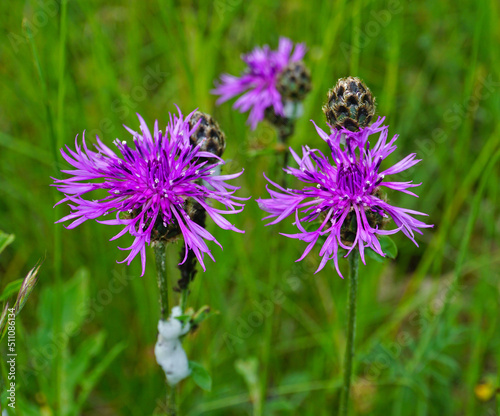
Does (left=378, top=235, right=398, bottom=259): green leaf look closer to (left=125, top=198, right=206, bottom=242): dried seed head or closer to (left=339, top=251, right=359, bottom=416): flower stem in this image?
(left=339, top=251, right=359, bottom=416): flower stem

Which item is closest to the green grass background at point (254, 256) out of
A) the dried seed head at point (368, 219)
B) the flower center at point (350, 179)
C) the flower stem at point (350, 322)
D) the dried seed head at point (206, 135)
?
the flower stem at point (350, 322)

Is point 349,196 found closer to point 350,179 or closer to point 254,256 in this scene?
point 350,179

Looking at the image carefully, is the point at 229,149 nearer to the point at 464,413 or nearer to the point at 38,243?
the point at 38,243

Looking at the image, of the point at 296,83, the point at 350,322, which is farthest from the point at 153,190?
the point at 296,83

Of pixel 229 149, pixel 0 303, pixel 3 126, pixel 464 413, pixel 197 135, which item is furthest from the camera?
pixel 3 126

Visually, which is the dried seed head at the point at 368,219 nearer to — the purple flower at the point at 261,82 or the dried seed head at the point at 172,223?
the dried seed head at the point at 172,223

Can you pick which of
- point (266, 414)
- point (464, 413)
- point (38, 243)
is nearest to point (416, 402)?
point (464, 413)

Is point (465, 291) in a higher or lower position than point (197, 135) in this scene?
lower
